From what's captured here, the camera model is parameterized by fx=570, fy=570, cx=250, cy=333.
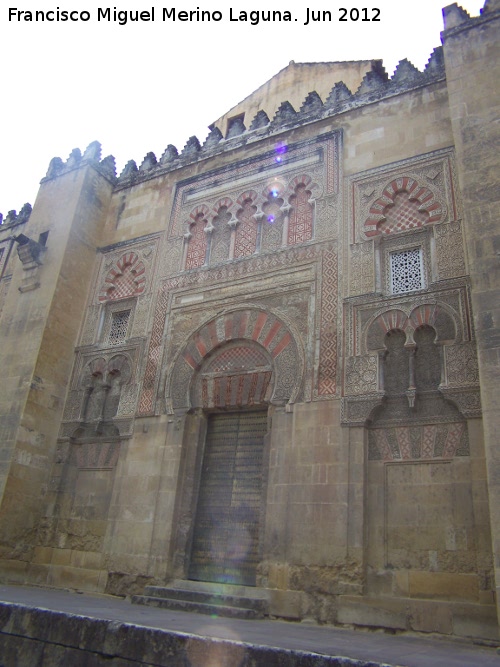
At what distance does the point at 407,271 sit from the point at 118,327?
4.88 m

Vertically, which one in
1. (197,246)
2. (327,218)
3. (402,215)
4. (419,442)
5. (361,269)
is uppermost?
(197,246)

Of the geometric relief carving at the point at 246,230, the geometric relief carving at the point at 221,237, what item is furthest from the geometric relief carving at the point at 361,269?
the geometric relief carving at the point at 221,237

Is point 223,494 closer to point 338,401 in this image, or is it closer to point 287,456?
point 287,456

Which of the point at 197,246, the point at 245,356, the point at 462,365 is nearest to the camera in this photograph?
the point at 462,365

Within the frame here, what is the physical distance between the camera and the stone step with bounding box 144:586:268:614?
6205 mm

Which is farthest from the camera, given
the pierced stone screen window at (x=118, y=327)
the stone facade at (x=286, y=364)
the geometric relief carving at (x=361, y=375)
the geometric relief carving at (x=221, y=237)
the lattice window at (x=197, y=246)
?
the pierced stone screen window at (x=118, y=327)

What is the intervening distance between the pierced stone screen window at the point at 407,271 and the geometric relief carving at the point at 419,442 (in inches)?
69.1

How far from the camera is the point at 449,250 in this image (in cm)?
687

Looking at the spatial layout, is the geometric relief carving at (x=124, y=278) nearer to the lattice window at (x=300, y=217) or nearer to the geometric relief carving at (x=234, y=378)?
the geometric relief carving at (x=234, y=378)

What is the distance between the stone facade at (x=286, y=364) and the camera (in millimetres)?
5910

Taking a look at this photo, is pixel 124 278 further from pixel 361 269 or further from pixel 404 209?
pixel 404 209

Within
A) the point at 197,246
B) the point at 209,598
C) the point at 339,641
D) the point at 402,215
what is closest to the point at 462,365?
the point at 402,215

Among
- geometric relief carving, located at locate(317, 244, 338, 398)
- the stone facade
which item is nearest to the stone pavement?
the stone facade

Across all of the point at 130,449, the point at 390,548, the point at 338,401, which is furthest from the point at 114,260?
the point at 390,548
